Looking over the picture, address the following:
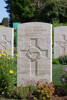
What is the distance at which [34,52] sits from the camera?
5668 millimetres

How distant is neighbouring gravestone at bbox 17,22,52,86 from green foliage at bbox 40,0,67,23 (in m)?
22.6

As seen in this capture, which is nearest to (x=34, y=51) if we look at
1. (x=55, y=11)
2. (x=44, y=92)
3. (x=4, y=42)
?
(x=44, y=92)

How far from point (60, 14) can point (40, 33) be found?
2371 cm

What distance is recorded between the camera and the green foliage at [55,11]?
28.1 meters

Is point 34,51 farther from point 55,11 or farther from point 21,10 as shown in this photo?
point 21,10

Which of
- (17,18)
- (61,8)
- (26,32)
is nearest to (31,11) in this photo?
(17,18)

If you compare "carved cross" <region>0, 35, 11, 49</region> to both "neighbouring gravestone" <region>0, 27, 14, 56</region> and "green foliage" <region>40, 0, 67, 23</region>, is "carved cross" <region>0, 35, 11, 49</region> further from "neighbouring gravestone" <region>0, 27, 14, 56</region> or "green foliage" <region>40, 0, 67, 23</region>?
"green foliage" <region>40, 0, 67, 23</region>

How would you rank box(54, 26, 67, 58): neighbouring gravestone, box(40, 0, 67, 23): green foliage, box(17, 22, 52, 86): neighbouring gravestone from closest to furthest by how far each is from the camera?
1. box(17, 22, 52, 86): neighbouring gravestone
2. box(54, 26, 67, 58): neighbouring gravestone
3. box(40, 0, 67, 23): green foliage

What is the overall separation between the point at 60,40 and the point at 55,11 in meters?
17.7

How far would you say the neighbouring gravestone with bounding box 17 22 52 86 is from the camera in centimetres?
557

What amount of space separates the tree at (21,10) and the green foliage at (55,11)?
826 centimetres

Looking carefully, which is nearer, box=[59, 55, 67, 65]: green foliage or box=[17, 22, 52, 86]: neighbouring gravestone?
box=[17, 22, 52, 86]: neighbouring gravestone

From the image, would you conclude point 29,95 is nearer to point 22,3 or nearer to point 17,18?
point 17,18

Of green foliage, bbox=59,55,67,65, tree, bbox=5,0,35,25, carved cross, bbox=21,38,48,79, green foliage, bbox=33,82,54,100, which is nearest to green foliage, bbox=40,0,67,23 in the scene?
tree, bbox=5,0,35,25
